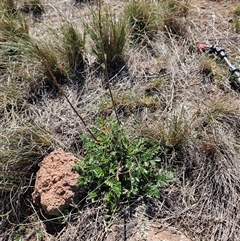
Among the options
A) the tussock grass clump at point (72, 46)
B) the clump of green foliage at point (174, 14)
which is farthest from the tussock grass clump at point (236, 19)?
the tussock grass clump at point (72, 46)

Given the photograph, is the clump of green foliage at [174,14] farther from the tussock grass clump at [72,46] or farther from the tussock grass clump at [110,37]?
the tussock grass clump at [72,46]

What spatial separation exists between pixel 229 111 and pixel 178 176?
481mm

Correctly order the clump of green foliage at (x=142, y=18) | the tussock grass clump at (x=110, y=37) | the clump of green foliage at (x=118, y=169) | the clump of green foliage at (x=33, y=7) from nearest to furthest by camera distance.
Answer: the clump of green foliage at (x=118, y=169), the tussock grass clump at (x=110, y=37), the clump of green foliage at (x=142, y=18), the clump of green foliage at (x=33, y=7)

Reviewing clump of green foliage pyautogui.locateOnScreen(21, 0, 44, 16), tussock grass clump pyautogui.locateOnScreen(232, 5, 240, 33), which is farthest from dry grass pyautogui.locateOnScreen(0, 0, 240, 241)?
clump of green foliage pyautogui.locateOnScreen(21, 0, 44, 16)

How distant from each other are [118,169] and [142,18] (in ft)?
3.90

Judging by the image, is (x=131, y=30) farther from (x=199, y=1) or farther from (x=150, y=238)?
(x=150, y=238)

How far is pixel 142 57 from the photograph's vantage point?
2.29 m

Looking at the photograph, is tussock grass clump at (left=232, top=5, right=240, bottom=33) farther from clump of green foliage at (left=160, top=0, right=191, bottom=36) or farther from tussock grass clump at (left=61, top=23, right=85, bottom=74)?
tussock grass clump at (left=61, top=23, right=85, bottom=74)

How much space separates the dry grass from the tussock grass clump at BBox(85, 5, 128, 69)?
8cm

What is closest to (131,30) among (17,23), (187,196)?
(17,23)

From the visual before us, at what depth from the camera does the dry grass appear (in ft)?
5.49

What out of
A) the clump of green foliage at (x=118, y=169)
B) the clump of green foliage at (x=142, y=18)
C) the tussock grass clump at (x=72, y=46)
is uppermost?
the clump of green foliage at (x=142, y=18)

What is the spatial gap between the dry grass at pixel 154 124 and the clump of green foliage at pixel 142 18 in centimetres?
7

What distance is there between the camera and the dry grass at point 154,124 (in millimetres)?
1673
